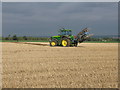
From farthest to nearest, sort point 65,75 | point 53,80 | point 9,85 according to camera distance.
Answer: point 65,75
point 53,80
point 9,85

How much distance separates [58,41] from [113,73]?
1489cm

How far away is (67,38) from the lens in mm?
23062

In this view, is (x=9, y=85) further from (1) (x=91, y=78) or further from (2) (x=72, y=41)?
(2) (x=72, y=41)

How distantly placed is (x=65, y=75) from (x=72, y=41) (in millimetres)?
14978

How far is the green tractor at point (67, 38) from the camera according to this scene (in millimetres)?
23016

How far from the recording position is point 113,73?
8.96 meters

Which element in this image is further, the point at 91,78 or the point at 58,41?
the point at 58,41

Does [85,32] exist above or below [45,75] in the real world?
above

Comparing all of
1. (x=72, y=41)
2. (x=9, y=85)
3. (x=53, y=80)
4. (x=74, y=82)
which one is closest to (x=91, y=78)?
(x=74, y=82)

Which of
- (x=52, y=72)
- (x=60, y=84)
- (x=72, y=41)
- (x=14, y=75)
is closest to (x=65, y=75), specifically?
(x=52, y=72)

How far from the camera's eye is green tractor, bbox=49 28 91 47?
23.0 meters

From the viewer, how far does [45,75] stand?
848 centimetres

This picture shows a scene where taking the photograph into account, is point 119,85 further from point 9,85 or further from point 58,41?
point 58,41

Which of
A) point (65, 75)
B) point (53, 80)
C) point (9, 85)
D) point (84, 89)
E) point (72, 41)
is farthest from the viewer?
point (72, 41)
